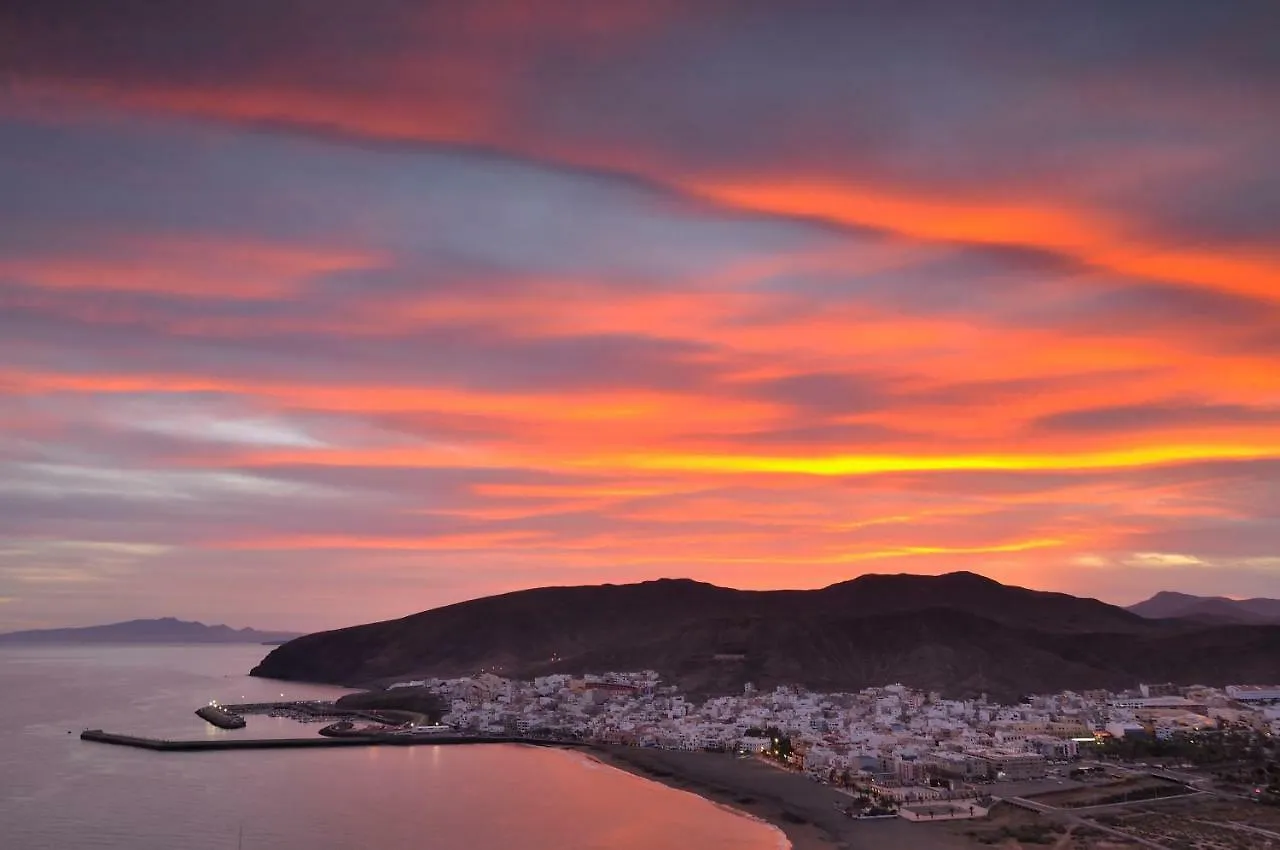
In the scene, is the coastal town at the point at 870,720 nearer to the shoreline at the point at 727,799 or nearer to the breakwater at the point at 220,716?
the shoreline at the point at 727,799

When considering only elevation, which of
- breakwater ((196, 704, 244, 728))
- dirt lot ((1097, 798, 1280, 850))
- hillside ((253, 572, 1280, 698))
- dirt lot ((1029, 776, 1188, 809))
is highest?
hillside ((253, 572, 1280, 698))

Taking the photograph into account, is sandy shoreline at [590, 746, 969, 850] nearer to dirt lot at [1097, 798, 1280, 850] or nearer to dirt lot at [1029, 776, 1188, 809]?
dirt lot at [1097, 798, 1280, 850]

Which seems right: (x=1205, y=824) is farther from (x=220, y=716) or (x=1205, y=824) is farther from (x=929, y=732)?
(x=220, y=716)

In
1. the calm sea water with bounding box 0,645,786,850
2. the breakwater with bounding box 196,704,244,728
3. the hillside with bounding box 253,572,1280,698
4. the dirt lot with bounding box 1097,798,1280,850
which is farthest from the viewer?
the hillside with bounding box 253,572,1280,698

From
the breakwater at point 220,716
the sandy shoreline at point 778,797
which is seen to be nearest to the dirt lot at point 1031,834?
the sandy shoreline at point 778,797

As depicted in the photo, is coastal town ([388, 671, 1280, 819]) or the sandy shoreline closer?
the sandy shoreline

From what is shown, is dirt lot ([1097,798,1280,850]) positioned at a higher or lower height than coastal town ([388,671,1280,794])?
lower

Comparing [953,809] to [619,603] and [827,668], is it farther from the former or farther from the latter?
[619,603]

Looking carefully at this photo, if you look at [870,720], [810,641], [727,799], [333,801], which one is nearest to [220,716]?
[333,801]

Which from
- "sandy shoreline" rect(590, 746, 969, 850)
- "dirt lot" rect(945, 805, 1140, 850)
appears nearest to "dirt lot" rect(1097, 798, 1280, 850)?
"dirt lot" rect(945, 805, 1140, 850)
